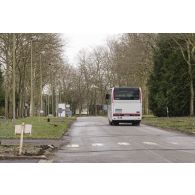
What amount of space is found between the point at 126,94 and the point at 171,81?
25414mm

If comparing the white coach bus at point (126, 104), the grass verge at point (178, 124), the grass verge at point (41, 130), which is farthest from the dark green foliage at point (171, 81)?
the grass verge at point (41, 130)

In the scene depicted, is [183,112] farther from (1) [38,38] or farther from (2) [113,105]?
(2) [113,105]

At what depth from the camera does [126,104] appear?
49.6 metres

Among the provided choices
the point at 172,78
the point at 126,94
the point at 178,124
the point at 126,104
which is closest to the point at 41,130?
the point at 178,124

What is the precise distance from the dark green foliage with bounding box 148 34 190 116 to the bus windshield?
2296 cm

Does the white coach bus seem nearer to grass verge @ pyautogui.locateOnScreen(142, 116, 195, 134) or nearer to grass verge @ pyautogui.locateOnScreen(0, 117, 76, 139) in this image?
grass verge @ pyautogui.locateOnScreen(142, 116, 195, 134)

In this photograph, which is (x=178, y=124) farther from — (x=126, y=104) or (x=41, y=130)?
(x=41, y=130)

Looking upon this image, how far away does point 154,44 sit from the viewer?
7631cm

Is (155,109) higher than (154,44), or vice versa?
(154,44)

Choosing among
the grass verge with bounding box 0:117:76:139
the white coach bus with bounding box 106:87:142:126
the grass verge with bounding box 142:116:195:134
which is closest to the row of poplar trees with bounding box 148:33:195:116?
the grass verge with bounding box 142:116:195:134

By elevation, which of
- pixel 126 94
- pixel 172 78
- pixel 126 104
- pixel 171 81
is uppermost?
pixel 172 78
